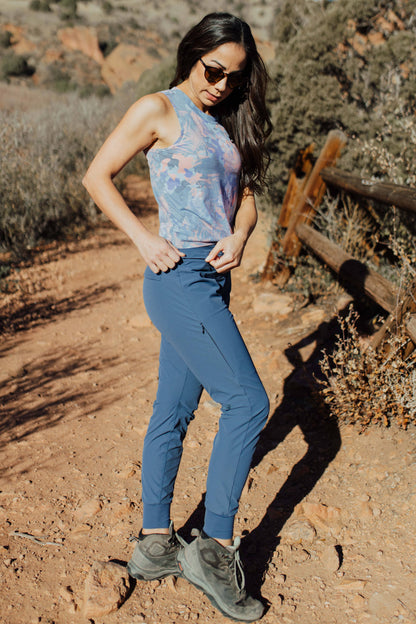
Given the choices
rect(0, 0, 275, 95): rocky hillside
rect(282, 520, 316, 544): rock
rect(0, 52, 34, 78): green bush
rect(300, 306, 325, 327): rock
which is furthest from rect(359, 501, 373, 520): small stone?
rect(0, 52, 34, 78): green bush

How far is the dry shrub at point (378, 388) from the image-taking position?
2.64 m

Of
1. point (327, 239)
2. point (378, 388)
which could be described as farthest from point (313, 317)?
point (378, 388)

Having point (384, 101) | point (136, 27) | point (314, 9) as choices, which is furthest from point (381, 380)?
point (136, 27)

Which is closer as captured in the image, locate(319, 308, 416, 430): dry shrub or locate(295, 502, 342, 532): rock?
locate(295, 502, 342, 532): rock

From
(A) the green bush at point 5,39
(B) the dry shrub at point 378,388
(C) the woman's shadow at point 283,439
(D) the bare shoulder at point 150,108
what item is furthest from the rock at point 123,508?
(A) the green bush at point 5,39

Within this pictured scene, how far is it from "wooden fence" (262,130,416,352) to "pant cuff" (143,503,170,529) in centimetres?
138

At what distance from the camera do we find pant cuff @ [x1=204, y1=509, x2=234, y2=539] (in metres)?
1.80

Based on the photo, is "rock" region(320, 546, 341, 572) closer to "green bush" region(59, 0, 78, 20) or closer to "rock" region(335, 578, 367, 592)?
"rock" region(335, 578, 367, 592)

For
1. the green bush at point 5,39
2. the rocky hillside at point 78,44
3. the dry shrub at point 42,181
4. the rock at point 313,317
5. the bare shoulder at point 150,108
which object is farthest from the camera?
the green bush at point 5,39

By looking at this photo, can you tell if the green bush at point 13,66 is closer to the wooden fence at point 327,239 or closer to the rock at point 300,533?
the wooden fence at point 327,239

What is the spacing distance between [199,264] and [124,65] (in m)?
24.8

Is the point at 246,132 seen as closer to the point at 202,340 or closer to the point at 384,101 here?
the point at 202,340

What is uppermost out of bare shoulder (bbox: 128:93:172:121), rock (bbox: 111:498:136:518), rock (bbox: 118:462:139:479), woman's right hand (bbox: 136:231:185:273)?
bare shoulder (bbox: 128:93:172:121)

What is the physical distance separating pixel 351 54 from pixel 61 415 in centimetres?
457
